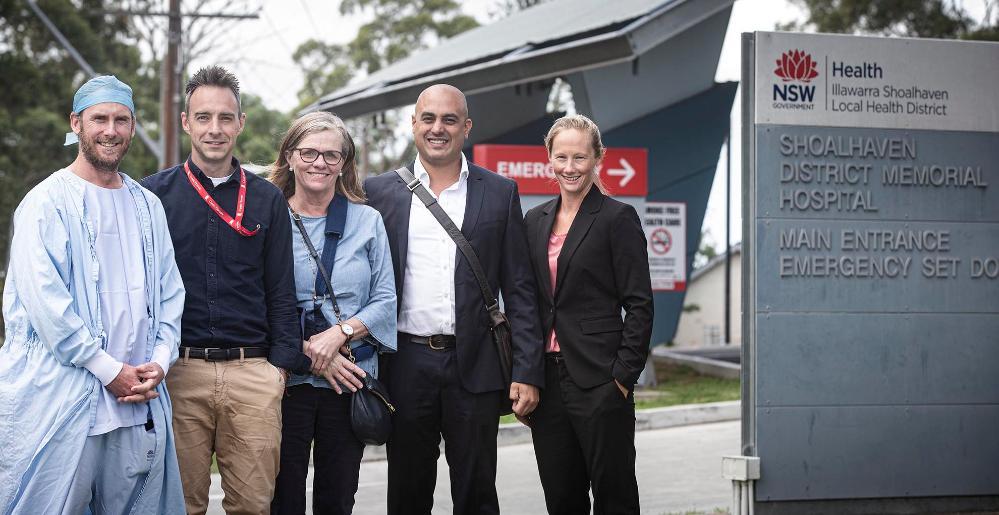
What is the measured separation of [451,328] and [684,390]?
9.51 metres

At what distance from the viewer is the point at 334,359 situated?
4.85 metres

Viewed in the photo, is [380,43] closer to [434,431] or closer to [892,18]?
[892,18]

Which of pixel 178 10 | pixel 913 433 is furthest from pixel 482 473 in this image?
pixel 178 10

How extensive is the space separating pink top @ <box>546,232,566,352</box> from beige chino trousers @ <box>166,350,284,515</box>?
3.89 feet

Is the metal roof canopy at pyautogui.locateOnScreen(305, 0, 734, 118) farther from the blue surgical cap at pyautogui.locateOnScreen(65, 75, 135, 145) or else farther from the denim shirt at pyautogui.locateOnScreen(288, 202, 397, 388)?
the blue surgical cap at pyautogui.locateOnScreen(65, 75, 135, 145)

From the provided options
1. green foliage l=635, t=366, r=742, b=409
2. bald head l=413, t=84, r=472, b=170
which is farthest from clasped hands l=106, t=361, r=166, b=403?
green foliage l=635, t=366, r=742, b=409

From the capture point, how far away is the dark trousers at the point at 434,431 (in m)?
5.04

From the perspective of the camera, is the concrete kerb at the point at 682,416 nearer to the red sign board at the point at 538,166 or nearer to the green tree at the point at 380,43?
the red sign board at the point at 538,166

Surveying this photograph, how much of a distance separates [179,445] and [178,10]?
18.6m

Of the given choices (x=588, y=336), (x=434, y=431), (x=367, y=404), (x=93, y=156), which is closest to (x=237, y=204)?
(x=93, y=156)

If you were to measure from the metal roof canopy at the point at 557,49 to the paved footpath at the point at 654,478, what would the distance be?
14.0 ft

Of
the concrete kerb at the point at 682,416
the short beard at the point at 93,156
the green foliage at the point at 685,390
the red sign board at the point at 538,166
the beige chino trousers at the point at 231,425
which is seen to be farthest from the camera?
the red sign board at the point at 538,166

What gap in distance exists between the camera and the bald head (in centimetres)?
515

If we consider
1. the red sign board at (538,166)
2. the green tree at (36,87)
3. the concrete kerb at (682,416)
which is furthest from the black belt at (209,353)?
the green tree at (36,87)
